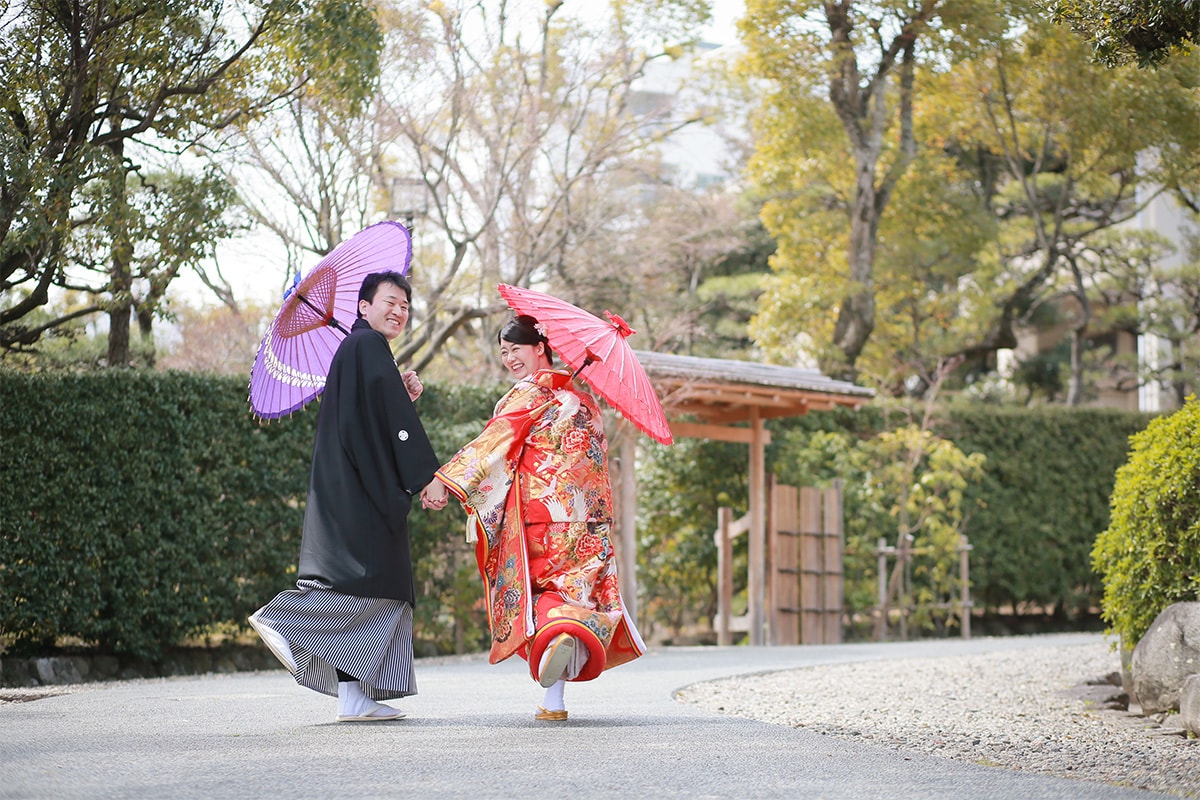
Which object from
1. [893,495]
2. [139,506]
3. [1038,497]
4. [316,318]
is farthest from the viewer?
[1038,497]

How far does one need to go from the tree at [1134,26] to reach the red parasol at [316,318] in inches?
114

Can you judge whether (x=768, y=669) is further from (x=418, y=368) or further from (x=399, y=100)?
(x=399, y=100)

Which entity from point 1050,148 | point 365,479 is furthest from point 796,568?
point 1050,148

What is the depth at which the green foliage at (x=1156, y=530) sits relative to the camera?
6.35 m

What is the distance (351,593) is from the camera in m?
4.72

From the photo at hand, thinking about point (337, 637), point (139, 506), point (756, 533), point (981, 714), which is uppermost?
point (139, 506)

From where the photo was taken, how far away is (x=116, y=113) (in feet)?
25.0

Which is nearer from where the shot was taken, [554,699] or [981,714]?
[554,699]

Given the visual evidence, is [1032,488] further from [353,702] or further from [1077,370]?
[353,702]

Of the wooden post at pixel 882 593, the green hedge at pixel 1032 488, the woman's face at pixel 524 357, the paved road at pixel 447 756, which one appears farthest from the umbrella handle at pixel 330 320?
the wooden post at pixel 882 593

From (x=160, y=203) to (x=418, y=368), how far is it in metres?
4.51

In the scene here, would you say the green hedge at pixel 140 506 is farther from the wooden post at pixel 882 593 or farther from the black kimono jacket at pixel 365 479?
the wooden post at pixel 882 593

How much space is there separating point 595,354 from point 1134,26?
2376mm

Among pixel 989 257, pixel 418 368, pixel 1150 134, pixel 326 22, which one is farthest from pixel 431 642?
pixel 989 257
